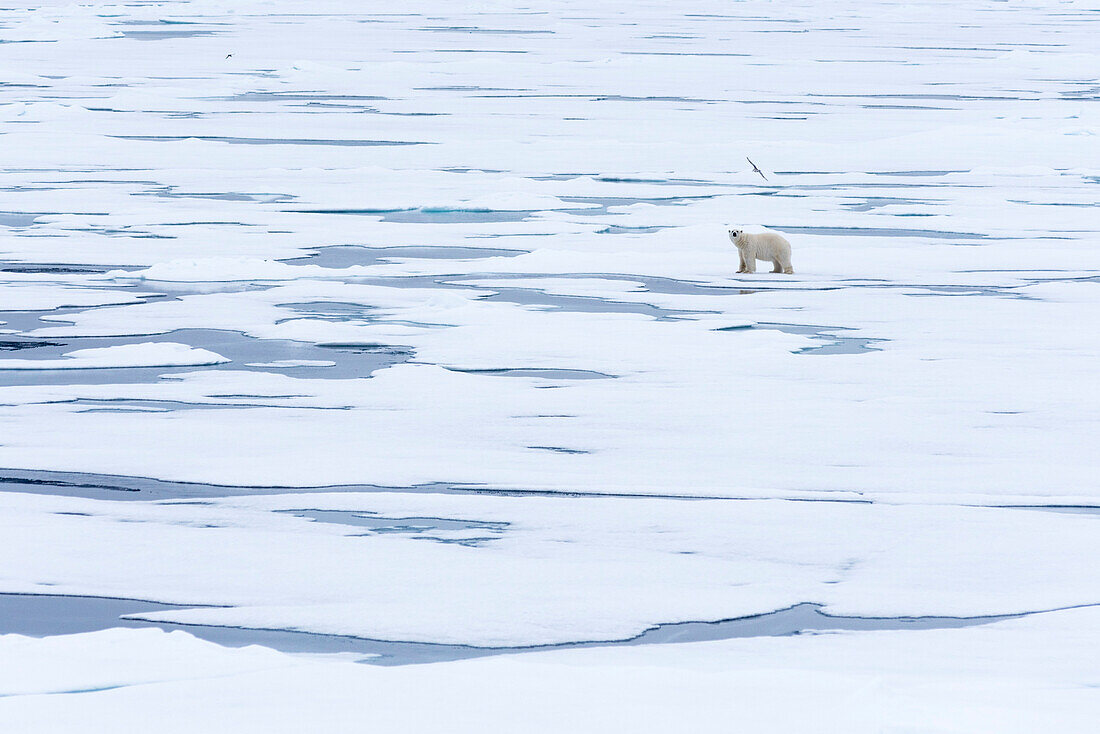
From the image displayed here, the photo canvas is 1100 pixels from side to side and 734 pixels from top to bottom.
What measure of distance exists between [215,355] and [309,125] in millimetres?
7434

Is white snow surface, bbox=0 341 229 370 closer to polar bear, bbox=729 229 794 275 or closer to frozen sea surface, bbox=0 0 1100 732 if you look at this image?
frozen sea surface, bbox=0 0 1100 732

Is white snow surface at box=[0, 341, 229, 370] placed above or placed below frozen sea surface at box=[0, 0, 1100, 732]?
above

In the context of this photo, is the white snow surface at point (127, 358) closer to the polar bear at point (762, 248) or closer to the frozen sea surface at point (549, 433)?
the frozen sea surface at point (549, 433)

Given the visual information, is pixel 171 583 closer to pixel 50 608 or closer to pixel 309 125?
pixel 50 608

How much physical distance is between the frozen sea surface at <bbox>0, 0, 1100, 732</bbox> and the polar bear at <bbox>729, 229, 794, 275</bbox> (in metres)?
0.08

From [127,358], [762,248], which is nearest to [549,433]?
[127,358]

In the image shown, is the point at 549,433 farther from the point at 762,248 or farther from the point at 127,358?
the point at 762,248

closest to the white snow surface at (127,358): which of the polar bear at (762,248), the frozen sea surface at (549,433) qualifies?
the frozen sea surface at (549,433)

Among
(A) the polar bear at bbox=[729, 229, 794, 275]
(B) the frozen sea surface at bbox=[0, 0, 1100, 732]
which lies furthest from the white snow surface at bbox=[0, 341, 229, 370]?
(A) the polar bear at bbox=[729, 229, 794, 275]

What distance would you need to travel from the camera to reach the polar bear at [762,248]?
6.34m

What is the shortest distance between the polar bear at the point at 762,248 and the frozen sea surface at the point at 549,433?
0.08 meters

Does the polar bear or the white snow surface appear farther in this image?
the polar bear

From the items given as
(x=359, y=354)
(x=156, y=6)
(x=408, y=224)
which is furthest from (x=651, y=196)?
(x=156, y=6)

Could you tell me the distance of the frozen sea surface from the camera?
2480mm
